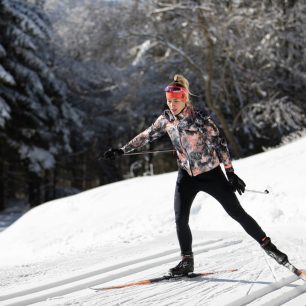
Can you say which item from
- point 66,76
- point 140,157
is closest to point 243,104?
point 140,157

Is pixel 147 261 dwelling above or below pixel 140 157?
below

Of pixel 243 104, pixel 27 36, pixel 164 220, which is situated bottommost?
pixel 164 220

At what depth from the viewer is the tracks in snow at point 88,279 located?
11.5 feet

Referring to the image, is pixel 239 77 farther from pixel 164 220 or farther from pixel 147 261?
pixel 147 261

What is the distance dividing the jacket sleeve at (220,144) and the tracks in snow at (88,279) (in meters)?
1.28

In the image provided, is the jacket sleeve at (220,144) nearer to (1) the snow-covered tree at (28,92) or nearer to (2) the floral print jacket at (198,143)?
(2) the floral print jacket at (198,143)

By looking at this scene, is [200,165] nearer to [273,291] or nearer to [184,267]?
[184,267]

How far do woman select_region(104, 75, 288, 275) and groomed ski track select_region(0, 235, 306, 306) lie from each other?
0.90 ft

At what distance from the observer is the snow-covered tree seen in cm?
1795

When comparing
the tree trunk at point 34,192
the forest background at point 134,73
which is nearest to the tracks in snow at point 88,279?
the forest background at point 134,73

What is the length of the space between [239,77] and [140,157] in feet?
23.5

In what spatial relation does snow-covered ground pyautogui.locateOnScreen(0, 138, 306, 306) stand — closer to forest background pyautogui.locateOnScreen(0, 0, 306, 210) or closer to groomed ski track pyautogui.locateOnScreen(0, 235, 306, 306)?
groomed ski track pyautogui.locateOnScreen(0, 235, 306, 306)

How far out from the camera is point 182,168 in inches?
158

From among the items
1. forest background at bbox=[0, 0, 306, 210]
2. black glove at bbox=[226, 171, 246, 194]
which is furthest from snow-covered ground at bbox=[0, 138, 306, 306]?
forest background at bbox=[0, 0, 306, 210]
